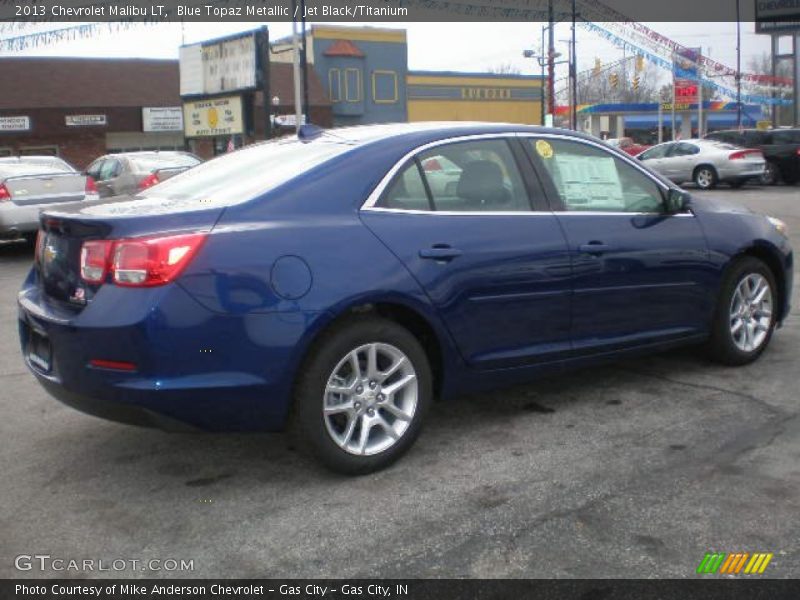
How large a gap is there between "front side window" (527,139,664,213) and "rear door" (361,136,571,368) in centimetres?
19

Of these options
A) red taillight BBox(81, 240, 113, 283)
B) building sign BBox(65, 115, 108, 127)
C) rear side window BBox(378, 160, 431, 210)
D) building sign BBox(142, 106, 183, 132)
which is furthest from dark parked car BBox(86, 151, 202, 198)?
building sign BBox(142, 106, 183, 132)

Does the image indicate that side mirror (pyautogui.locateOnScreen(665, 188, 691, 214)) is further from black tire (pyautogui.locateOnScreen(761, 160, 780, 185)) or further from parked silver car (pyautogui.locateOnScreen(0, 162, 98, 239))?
black tire (pyautogui.locateOnScreen(761, 160, 780, 185))

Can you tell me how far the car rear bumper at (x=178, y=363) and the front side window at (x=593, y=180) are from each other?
1.83 meters

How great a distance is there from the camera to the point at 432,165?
14.2 feet

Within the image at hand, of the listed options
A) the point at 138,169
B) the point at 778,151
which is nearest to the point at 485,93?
the point at 778,151

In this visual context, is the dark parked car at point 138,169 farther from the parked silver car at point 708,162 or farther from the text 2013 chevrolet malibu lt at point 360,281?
the parked silver car at point 708,162

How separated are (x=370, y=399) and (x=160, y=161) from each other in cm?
1247

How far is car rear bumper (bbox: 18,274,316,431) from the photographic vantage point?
346cm

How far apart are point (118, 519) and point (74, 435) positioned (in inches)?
48.5

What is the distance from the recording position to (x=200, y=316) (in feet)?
11.5

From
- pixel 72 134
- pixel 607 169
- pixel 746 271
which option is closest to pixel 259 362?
pixel 607 169

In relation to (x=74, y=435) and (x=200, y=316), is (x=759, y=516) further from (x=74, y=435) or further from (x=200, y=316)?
(x=74, y=435)
